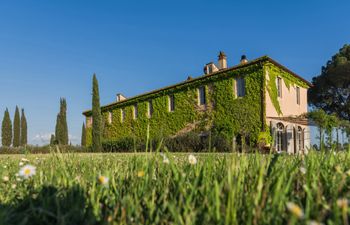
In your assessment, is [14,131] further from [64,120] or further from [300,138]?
[300,138]

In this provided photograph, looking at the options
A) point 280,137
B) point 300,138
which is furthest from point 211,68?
point 300,138

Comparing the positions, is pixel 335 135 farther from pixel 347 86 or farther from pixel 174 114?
pixel 347 86

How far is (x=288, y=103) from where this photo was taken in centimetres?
1905

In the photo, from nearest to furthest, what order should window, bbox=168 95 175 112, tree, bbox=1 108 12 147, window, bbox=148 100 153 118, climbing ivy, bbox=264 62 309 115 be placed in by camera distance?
climbing ivy, bbox=264 62 309 115
window, bbox=168 95 175 112
window, bbox=148 100 153 118
tree, bbox=1 108 12 147

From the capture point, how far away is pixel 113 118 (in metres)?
27.8

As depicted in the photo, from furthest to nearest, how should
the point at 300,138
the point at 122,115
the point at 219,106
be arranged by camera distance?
the point at 122,115 < the point at 300,138 < the point at 219,106

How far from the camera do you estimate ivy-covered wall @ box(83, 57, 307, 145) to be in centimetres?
1653

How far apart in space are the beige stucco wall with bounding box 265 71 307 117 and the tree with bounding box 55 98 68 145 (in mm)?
28115

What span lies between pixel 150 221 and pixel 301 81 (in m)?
22.5

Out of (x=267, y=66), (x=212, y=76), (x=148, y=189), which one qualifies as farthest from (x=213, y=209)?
(x=212, y=76)

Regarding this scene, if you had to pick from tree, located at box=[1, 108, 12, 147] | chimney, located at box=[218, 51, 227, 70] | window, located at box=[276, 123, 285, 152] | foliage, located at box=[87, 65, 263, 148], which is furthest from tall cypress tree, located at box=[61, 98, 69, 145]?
window, located at box=[276, 123, 285, 152]

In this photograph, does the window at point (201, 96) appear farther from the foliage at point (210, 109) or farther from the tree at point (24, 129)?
the tree at point (24, 129)

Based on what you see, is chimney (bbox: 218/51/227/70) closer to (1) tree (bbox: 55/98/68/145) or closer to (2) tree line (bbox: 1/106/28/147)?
(1) tree (bbox: 55/98/68/145)

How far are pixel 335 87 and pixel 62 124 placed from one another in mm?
35969
